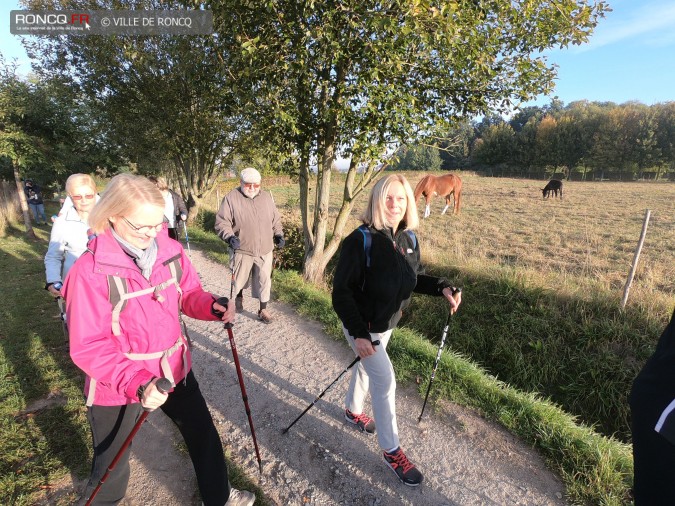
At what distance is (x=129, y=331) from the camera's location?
196 cm

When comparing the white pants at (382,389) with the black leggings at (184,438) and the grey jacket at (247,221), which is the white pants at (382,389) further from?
the grey jacket at (247,221)

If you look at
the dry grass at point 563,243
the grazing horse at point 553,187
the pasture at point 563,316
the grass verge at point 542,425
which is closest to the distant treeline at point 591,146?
the grazing horse at point 553,187

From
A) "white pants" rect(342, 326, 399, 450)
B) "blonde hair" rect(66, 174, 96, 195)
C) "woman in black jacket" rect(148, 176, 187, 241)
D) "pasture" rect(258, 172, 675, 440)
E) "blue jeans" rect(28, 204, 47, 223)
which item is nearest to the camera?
"white pants" rect(342, 326, 399, 450)

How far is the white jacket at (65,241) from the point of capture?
3.50 metres

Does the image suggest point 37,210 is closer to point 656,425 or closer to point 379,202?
point 379,202

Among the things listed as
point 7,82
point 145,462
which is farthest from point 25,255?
point 145,462

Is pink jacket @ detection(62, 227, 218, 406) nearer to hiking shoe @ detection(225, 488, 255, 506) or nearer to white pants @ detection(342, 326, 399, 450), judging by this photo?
hiking shoe @ detection(225, 488, 255, 506)

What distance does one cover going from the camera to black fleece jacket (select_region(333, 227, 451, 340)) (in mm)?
2652

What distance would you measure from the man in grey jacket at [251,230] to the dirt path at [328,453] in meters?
1.70

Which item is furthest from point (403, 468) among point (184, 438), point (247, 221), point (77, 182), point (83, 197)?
point (247, 221)

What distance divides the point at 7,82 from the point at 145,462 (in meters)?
16.3

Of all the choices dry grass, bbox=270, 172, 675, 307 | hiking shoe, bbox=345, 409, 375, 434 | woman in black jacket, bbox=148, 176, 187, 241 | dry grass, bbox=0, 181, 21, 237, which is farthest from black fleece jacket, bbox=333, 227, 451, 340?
dry grass, bbox=0, 181, 21, 237

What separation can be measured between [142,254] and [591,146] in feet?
246

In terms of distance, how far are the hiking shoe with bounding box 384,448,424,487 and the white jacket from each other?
3544 millimetres
